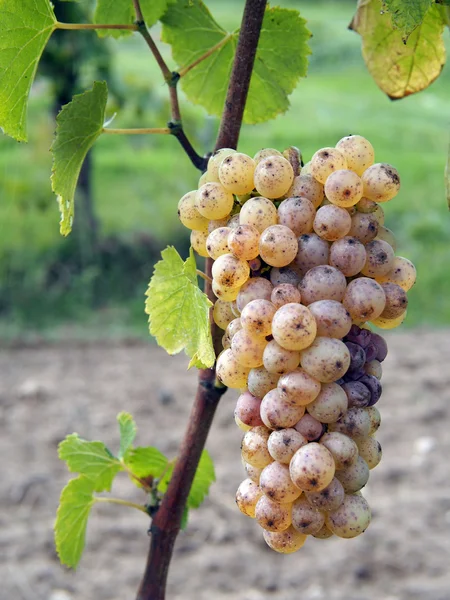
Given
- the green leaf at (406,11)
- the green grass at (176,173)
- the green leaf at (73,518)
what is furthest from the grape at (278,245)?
the green grass at (176,173)

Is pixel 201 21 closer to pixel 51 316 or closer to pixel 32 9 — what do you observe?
pixel 32 9

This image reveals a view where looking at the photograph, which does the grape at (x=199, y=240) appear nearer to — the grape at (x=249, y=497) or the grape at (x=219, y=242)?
the grape at (x=219, y=242)

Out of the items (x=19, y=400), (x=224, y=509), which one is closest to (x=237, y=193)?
(x=224, y=509)

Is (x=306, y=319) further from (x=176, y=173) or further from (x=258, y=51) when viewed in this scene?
(x=176, y=173)

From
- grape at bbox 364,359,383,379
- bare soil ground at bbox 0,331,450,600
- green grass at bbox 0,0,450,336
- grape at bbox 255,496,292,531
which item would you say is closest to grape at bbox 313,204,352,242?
grape at bbox 364,359,383,379

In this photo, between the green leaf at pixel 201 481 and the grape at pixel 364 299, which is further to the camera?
the green leaf at pixel 201 481

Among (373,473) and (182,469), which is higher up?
(182,469)
